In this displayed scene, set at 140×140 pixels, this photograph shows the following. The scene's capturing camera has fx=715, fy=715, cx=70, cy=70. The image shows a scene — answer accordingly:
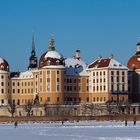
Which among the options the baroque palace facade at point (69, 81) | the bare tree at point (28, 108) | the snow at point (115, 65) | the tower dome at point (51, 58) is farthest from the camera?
the snow at point (115, 65)

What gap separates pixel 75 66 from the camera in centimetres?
11862

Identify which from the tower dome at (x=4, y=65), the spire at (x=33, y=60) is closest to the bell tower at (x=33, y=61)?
the spire at (x=33, y=60)

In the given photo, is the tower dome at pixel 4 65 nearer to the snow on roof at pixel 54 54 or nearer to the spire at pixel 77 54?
the snow on roof at pixel 54 54

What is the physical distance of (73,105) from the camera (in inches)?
4259

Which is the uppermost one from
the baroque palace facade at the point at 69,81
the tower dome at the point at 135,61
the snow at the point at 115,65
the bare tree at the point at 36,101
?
the tower dome at the point at 135,61

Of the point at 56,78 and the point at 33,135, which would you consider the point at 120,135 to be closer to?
the point at 33,135

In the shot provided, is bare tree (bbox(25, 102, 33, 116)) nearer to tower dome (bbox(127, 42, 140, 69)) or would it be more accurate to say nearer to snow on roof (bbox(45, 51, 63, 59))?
snow on roof (bbox(45, 51, 63, 59))

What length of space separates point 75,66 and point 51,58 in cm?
865

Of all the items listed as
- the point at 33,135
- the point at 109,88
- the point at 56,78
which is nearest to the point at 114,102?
the point at 109,88

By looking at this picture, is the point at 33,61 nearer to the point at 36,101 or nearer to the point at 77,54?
the point at 77,54

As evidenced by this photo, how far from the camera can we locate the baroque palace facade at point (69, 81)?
11038 cm

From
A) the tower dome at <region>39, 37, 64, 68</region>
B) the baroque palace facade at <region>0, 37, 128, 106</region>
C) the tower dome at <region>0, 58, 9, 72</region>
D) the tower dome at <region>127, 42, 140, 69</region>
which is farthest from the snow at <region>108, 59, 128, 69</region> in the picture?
the tower dome at <region>0, 58, 9, 72</region>

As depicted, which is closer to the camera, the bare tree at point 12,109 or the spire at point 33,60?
the bare tree at point 12,109

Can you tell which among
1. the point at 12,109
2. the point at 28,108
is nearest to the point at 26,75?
the point at 12,109
